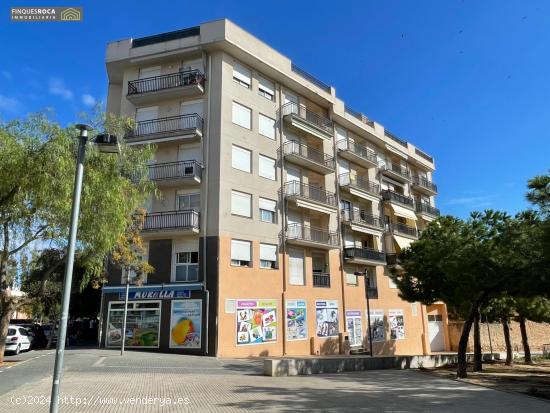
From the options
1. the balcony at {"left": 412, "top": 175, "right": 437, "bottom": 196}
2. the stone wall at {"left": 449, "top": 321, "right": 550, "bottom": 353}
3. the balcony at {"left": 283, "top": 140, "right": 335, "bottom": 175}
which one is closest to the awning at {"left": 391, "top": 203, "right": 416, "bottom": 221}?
the balcony at {"left": 412, "top": 175, "right": 437, "bottom": 196}

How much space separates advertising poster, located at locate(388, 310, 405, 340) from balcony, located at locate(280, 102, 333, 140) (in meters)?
14.3

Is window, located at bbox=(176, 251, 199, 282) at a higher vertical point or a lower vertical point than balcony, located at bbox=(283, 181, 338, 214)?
lower

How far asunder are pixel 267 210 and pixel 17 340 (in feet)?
45.8

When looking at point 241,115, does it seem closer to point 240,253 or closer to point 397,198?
point 240,253

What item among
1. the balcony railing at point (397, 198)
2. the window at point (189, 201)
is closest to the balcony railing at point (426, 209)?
the balcony railing at point (397, 198)

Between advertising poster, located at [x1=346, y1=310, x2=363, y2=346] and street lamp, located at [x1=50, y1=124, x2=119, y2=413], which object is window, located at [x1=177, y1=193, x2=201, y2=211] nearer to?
advertising poster, located at [x1=346, y1=310, x2=363, y2=346]

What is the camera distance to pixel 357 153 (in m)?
34.2

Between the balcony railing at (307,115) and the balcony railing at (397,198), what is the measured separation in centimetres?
807

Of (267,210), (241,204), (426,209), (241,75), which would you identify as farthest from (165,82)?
(426,209)

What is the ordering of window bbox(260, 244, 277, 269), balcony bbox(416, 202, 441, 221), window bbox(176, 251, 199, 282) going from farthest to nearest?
balcony bbox(416, 202, 441, 221)
window bbox(260, 244, 277, 269)
window bbox(176, 251, 199, 282)

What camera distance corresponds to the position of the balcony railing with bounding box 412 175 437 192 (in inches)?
1689

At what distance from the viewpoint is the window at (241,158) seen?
2494 centimetres

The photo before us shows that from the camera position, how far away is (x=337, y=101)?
33.2 m

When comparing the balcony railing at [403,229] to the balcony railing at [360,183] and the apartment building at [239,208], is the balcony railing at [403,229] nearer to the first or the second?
the balcony railing at [360,183]
